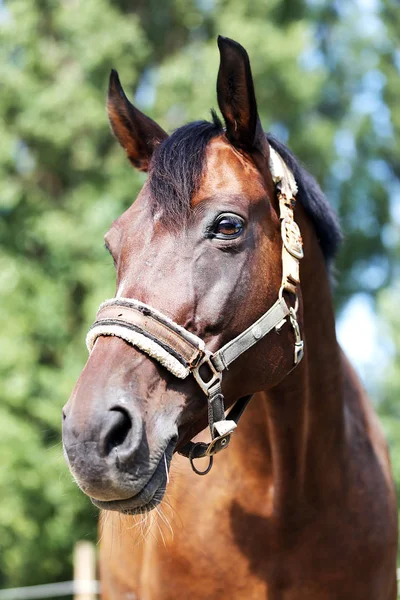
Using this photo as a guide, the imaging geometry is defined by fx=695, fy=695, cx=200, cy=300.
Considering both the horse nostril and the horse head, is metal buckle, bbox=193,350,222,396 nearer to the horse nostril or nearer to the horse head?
the horse head

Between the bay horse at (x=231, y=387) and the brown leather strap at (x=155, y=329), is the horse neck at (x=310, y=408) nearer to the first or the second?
the bay horse at (x=231, y=387)

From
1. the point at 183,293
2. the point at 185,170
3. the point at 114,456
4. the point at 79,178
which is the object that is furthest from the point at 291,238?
the point at 79,178

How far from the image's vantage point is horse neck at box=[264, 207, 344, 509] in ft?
9.57

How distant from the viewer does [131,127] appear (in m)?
3.22

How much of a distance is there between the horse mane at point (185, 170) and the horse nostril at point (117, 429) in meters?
0.72

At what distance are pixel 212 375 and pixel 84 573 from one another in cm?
579

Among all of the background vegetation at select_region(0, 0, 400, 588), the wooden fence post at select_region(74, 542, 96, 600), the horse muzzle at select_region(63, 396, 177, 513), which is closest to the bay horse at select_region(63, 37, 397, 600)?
the horse muzzle at select_region(63, 396, 177, 513)

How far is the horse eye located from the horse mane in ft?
0.38

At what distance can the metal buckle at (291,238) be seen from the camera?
2.67 meters

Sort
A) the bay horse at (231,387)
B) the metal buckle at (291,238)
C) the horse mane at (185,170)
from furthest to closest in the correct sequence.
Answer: the metal buckle at (291,238) < the horse mane at (185,170) < the bay horse at (231,387)

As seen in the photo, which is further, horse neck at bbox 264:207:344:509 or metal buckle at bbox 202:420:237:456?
horse neck at bbox 264:207:344:509

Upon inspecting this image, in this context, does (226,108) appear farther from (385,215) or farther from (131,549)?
(385,215)

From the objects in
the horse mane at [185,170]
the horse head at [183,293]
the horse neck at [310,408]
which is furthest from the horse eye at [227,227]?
the horse neck at [310,408]

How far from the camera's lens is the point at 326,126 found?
43.4ft
